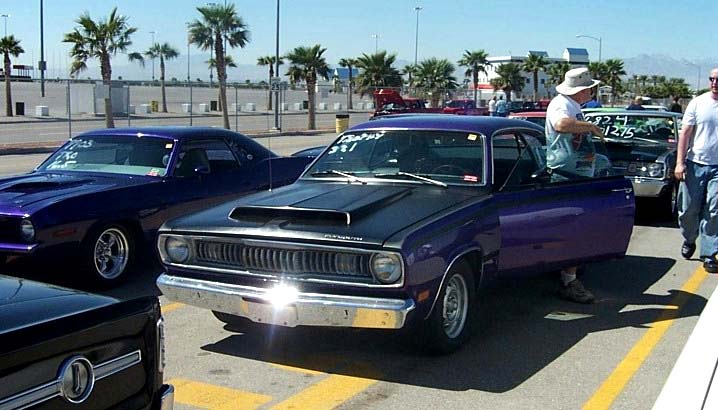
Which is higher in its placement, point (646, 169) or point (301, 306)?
point (646, 169)

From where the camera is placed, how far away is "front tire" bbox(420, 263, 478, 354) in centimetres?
512

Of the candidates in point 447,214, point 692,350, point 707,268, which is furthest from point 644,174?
point 692,350

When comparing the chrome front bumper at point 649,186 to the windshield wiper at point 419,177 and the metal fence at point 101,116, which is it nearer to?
the windshield wiper at point 419,177

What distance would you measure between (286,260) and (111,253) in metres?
A: 2.74

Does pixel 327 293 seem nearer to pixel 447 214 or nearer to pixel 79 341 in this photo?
pixel 447 214

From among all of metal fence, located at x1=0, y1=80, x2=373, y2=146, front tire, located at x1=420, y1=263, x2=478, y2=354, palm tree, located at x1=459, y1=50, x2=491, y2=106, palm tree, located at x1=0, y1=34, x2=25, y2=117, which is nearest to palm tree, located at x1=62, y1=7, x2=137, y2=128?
metal fence, located at x1=0, y1=80, x2=373, y2=146

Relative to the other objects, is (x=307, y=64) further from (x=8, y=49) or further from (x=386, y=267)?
(x=386, y=267)

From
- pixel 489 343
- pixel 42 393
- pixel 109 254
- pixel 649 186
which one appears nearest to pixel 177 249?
pixel 109 254

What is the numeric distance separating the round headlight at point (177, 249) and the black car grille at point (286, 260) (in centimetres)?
11

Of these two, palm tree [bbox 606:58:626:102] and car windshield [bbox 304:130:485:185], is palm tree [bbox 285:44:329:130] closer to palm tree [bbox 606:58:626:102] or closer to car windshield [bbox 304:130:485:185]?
car windshield [bbox 304:130:485:185]

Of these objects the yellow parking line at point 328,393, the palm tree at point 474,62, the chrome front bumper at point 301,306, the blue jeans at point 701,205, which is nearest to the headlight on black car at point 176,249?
the chrome front bumper at point 301,306

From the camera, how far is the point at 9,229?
645 cm

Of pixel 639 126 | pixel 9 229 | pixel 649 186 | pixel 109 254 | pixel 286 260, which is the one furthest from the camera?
pixel 639 126

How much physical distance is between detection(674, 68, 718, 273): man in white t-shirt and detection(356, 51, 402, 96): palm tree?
130 feet
